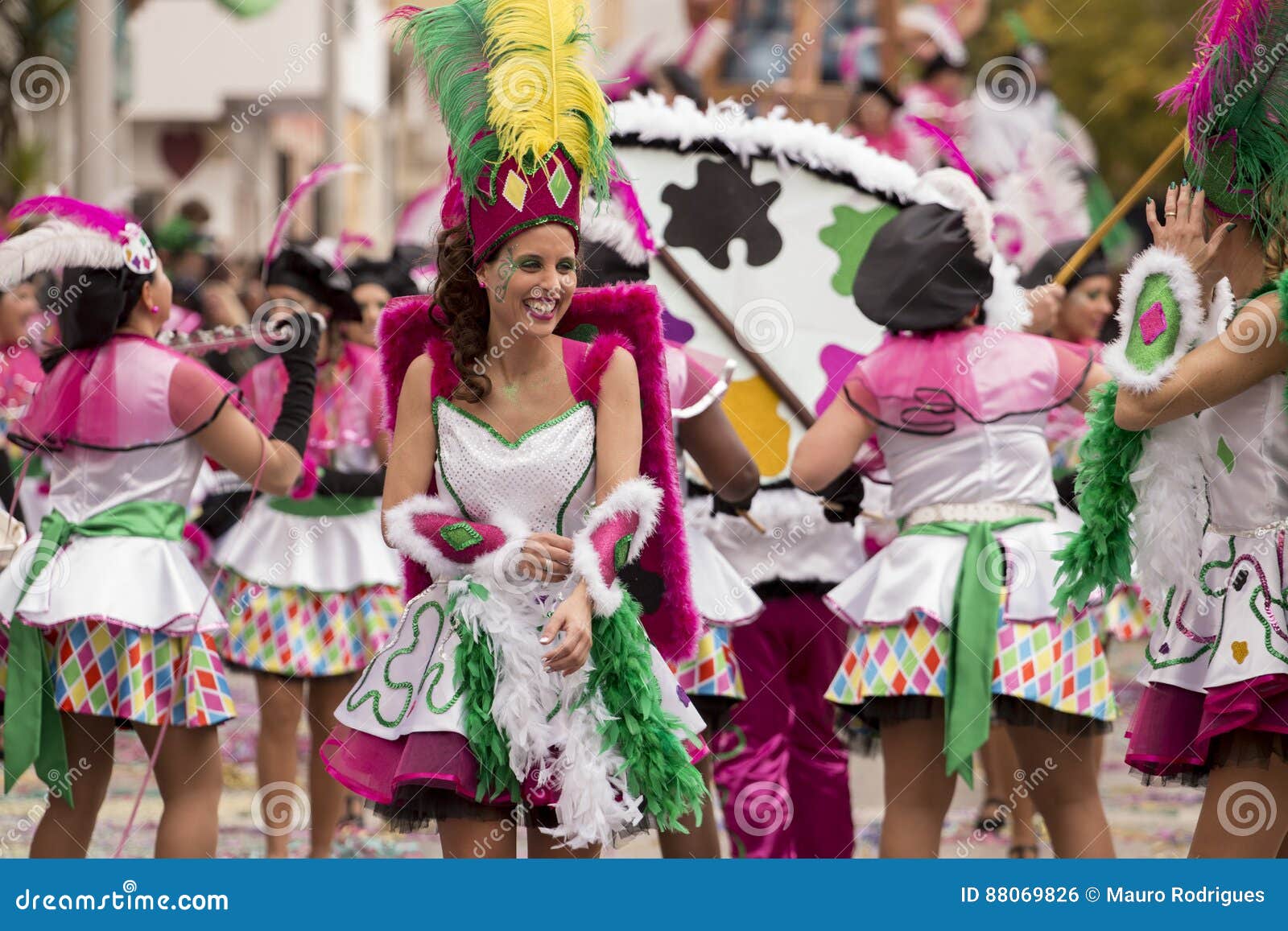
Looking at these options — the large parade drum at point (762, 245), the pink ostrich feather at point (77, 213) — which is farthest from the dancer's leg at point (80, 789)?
the large parade drum at point (762, 245)

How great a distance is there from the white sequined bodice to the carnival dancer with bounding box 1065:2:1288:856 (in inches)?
41.8

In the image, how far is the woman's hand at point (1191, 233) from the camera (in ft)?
12.2

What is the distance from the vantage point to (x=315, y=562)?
6.22 m

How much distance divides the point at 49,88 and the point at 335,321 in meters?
8.09

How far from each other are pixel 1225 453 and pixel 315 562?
3.34 m

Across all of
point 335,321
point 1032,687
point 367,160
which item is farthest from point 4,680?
point 367,160

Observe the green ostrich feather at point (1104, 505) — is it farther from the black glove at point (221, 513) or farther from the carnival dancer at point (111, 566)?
the black glove at point (221, 513)

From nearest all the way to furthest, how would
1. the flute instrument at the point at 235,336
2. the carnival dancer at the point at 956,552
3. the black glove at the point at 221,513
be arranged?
the carnival dancer at the point at 956,552 → the flute instrument at the point at 235,336 → the black glove at the point at 221,513

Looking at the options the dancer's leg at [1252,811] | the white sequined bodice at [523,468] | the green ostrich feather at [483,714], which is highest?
the white sequined bodice at [523,468]

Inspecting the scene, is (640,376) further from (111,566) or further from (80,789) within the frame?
(80,789)

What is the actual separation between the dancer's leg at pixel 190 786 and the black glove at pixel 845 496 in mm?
1685

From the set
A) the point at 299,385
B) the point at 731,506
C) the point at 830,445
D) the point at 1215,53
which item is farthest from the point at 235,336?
the point at 1215,53

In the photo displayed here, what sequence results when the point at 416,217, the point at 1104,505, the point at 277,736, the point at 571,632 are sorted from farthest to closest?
the point at 416,217 → the point at 277,736 → the point at 1104,505 → the point at 571,632

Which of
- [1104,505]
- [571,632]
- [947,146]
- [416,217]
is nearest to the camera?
[571,632]
